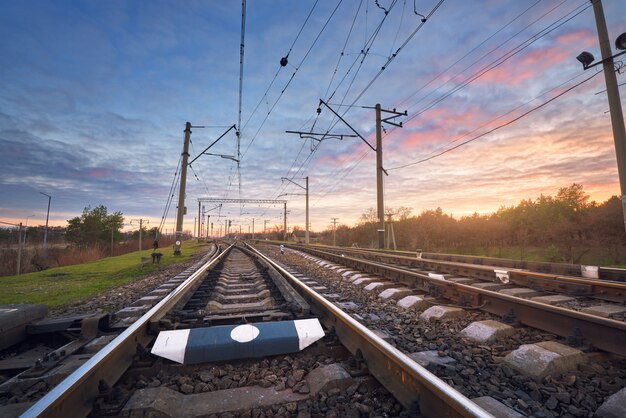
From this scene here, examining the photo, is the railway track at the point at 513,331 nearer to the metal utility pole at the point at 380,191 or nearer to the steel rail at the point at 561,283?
the steel rail at the point at 561,283

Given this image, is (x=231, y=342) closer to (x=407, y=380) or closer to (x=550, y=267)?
(x=407, y=380)

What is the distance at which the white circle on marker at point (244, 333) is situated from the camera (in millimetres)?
3076

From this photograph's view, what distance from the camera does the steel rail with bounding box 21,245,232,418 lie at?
182cm

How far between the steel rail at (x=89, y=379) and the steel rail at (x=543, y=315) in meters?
4.66

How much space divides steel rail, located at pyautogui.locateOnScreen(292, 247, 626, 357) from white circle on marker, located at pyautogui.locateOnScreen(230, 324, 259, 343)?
139 inches

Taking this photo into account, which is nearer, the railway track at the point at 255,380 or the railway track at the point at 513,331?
the railway track at the point at 255,380

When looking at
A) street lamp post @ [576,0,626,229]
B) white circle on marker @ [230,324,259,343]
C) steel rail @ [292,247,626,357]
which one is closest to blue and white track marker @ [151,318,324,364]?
white circle on marker @ [230,324,259,343]

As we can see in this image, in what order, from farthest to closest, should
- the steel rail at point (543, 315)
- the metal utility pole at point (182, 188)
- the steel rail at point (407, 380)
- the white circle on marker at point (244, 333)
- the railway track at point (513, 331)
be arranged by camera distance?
the metal utility pole at point (182, 188)
the steel rail at point (543, 315)
the white circle on marker at point (244, 333)
the railway track at point (513, 331)
the steel rail at point (407, 380)

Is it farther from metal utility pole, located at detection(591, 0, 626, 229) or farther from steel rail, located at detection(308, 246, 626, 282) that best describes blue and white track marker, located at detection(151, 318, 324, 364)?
metal utility pole, located at detection(591, 0, 626, 229)

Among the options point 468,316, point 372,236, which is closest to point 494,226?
point 372,236

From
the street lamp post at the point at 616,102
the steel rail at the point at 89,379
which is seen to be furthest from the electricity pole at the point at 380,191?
the steel rail at the point at 89,379

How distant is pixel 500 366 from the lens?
9.93 ft

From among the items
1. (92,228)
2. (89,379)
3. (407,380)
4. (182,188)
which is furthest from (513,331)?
(92,228)

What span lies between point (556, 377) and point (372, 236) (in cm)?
4635
